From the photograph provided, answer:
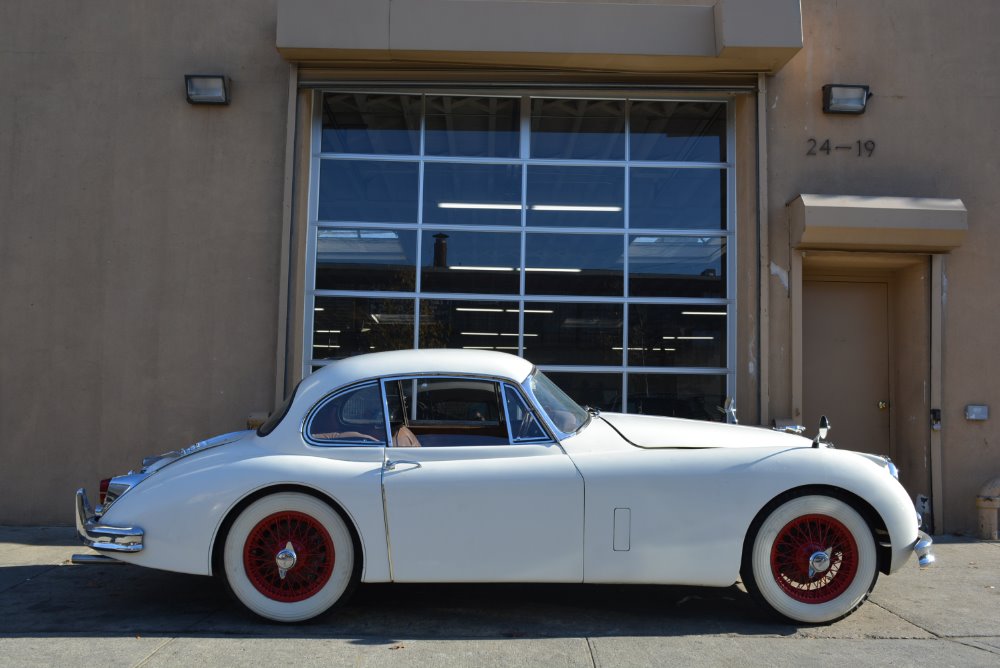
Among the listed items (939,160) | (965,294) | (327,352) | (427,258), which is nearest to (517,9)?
(427,258)

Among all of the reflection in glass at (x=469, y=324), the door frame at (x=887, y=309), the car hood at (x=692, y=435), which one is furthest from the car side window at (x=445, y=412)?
the door frame at (x=887, y=309)

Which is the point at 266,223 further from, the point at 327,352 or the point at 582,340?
the point at 582,340

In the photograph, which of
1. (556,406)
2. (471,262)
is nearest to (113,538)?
(556,406)

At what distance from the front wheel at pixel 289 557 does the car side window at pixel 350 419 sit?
400 mm

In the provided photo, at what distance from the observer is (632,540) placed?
4.45 m

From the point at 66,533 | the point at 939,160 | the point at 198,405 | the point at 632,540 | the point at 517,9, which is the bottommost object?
the point at 66,533

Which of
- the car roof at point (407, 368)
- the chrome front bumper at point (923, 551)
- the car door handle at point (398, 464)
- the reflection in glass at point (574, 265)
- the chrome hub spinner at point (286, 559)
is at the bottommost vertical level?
the chrome hub spinner at point (286, 559)

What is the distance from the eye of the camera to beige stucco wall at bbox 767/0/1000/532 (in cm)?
754

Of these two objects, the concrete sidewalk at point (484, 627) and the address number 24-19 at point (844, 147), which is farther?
the address number 24-19 at point (844, 147)

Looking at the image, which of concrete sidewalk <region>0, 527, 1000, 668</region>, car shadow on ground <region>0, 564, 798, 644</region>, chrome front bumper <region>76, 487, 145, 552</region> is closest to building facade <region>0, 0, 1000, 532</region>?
concrete sidewalk <region>0, 527, 1000, 668</region>

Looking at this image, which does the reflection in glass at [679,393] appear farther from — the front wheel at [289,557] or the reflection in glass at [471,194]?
the front wheel at [289,557]

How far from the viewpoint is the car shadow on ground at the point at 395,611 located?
14.5 ft

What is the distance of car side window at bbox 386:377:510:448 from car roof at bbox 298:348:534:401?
2.3 inches

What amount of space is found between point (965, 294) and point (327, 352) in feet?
19.3
